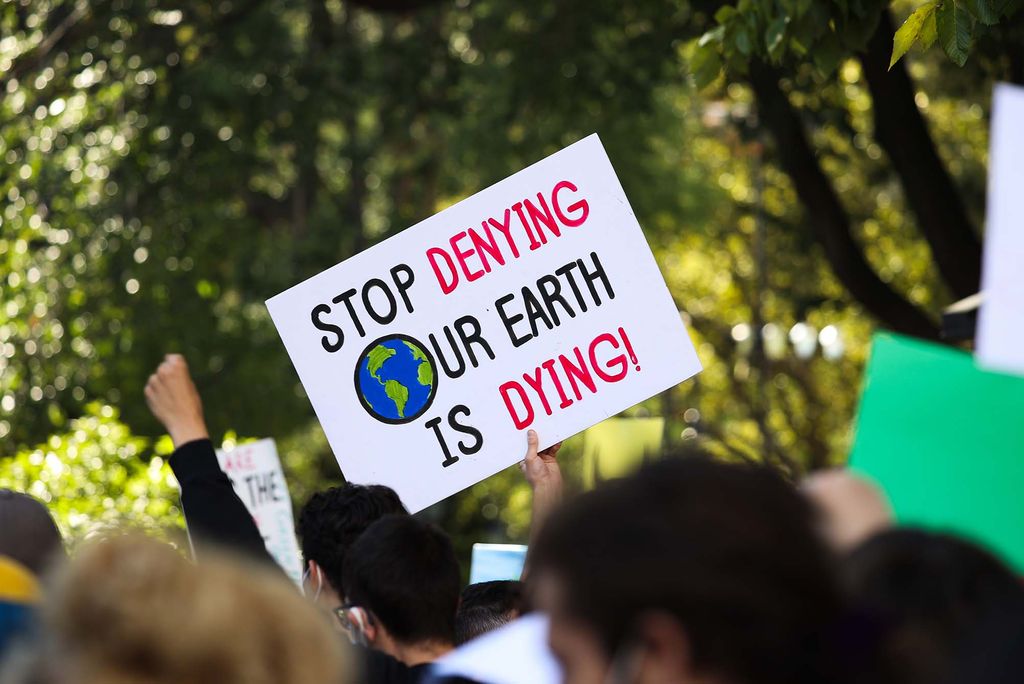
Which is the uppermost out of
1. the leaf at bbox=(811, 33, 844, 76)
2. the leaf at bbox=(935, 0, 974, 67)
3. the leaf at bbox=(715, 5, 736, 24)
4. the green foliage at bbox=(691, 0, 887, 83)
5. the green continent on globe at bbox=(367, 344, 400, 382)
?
the leaf at bbox=(715, 5, 736, 24)

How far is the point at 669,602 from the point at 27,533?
4.42ft

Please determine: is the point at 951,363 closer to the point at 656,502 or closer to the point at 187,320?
the point at 656,502

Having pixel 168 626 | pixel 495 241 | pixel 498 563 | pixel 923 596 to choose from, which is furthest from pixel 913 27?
pixel 168 626

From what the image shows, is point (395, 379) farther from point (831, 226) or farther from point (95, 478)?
point (831, 226)

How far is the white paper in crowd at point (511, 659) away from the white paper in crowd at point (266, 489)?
4.36 meters

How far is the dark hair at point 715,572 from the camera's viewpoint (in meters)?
1.54

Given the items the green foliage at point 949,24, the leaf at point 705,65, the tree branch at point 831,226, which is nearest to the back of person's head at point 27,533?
the green foliage at point 949,24

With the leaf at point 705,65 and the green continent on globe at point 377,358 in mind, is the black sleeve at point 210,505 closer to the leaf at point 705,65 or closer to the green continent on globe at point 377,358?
the green continent on globe at point 377,358

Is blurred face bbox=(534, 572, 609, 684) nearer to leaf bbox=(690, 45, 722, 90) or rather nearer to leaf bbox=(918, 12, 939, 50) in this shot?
leaf bbox=(918, 12, 939, 50)

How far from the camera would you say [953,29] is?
4.02 metres

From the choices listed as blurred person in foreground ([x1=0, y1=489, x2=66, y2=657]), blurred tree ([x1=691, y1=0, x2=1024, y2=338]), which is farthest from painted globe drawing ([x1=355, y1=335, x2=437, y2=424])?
blurred tree ([x1=691, y1=0, x2=1024, y2=338])

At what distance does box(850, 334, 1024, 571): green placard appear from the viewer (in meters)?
1.90

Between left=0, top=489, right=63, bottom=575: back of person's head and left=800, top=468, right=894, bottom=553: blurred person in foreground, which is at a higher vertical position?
left=0, top=489, right=63, bottom=575: back of person's head

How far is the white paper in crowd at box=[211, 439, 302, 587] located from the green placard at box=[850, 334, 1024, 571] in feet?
14.6
